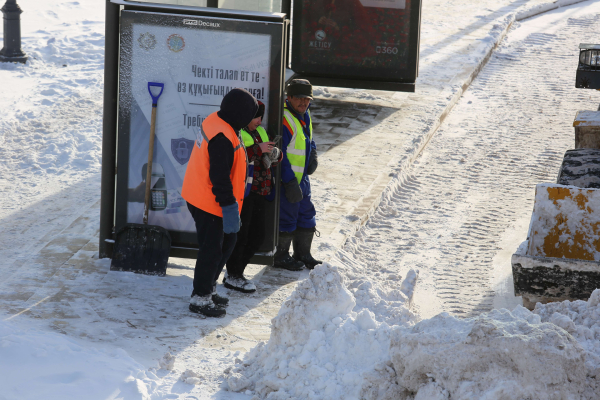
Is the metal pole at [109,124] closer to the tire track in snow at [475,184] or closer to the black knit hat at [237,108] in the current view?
the black knit hat at [237,108]

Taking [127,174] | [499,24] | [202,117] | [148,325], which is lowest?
[148,325]

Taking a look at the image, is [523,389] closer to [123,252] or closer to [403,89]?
[123,252]

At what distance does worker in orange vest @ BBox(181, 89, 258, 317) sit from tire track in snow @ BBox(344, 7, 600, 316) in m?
1.66

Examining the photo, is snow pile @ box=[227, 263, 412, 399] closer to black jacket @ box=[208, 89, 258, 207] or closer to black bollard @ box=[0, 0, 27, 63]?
black jacket @ box=[208, 89, 258, 207]

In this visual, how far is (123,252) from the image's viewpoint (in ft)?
18.0

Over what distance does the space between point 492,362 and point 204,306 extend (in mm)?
2214

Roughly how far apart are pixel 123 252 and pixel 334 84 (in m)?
6.41

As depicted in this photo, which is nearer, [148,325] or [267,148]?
[148,325]

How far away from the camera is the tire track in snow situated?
20.6 ft

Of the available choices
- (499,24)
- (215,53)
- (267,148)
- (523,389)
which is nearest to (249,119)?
(267,148)

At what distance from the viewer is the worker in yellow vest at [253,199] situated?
17.1ft

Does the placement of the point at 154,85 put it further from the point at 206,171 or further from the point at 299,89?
the point at 299,89

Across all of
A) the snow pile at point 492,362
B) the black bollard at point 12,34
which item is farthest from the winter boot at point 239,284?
the black bollard at point 12,34

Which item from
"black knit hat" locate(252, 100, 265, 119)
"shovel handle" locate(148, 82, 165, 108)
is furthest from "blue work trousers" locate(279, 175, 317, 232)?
"shovel handle" locate(148, 82, 165, 108)
